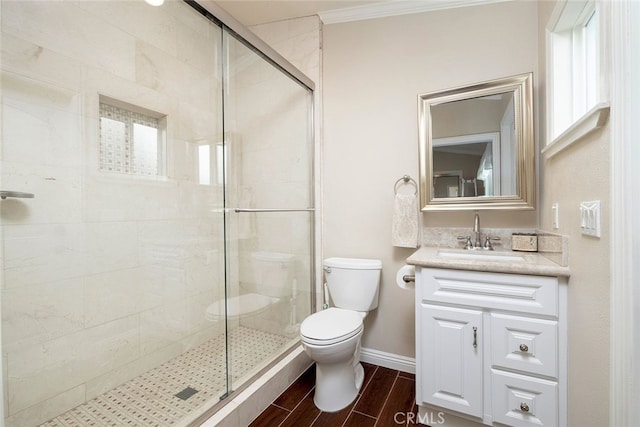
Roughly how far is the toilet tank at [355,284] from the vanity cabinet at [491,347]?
0.47m

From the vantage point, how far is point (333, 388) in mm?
1588

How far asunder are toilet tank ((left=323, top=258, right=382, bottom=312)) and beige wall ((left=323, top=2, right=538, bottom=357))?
0.53ft

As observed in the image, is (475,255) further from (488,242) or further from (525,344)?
(525,344)

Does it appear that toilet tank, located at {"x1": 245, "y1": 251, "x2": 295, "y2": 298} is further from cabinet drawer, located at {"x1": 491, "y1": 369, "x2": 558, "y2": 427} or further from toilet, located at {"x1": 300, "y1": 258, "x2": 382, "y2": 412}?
cabinet drawer, located at {"x1": 491, "y1": 369, "x2": 558, "y2": 427}

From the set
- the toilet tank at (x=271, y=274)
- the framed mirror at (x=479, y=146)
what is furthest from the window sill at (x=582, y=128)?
the toilet tank at (x=271, y=274)

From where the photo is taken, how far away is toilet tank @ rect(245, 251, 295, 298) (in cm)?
195

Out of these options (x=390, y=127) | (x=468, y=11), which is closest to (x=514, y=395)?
(x=390, y=127)

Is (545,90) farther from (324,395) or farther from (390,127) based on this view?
(324,395)

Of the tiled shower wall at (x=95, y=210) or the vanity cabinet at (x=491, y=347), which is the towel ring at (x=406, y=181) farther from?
the tiled shower wall at (x=95, y=210)

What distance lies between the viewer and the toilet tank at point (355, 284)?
1.87 m

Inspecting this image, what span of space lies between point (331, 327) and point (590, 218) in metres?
1.21

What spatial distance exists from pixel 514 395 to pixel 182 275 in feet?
6.17

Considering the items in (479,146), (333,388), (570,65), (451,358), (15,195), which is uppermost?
(570,65)

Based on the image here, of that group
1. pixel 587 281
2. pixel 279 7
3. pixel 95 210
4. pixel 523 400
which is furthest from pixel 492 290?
pixel 279 7
